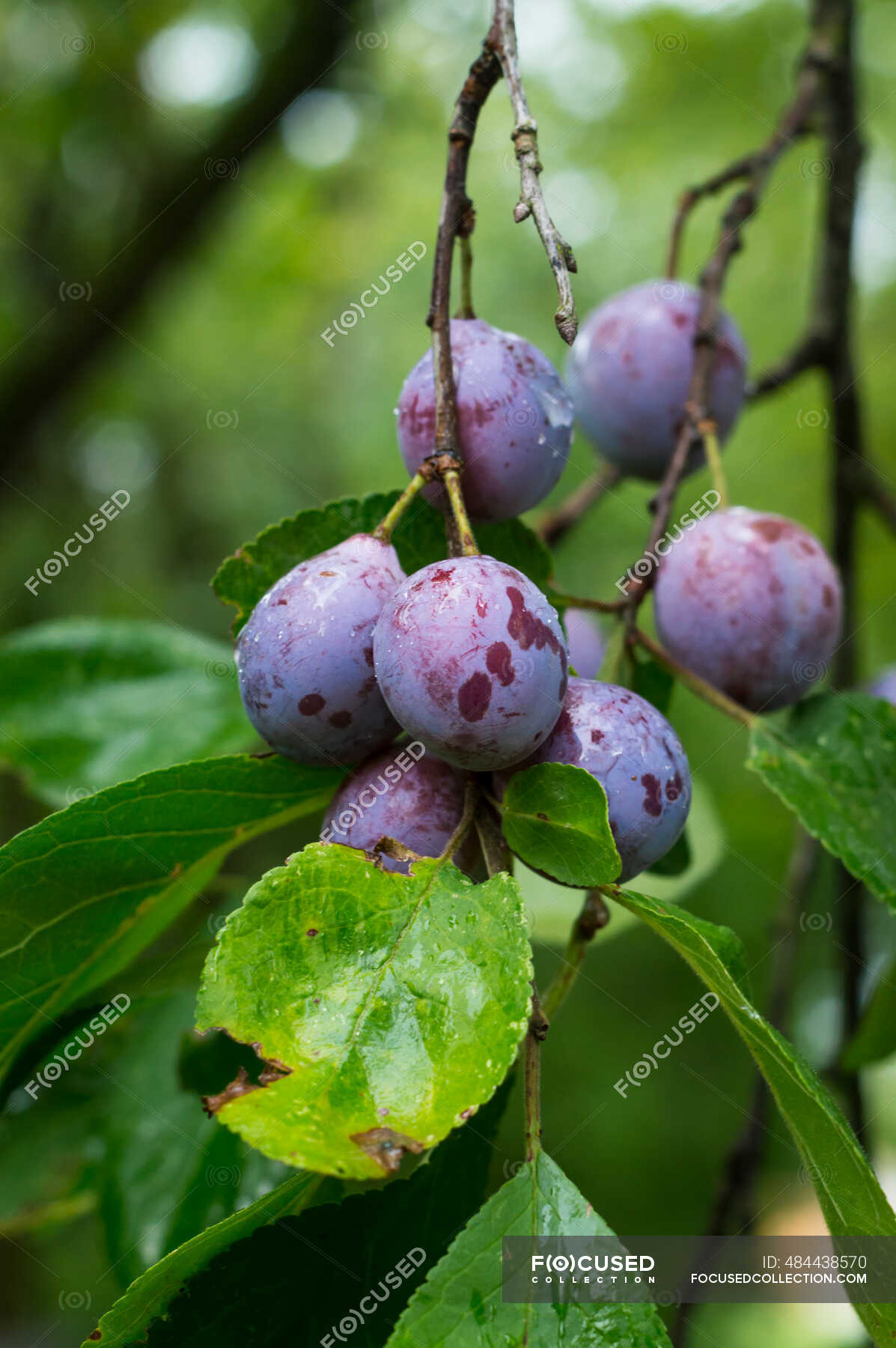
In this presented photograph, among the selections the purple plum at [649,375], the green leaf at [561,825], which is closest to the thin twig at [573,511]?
the purple plum at [649,375]

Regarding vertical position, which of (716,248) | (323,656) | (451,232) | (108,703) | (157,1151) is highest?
(716,248)

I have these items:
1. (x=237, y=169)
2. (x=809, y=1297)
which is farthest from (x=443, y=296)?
(x=237, y=169)

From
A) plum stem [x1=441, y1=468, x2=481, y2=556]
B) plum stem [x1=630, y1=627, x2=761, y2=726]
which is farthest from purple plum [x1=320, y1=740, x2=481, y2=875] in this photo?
plum stem [x1=630, y1=627, x2=761, y2=726]

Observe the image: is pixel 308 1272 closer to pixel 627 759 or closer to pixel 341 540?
pixel 627 759

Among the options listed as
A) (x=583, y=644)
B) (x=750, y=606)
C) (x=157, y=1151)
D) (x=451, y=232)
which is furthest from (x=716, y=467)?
(x=157, y=1151)

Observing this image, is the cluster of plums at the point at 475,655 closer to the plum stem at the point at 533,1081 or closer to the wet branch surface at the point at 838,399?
the plum stem at the point at 533,1081
